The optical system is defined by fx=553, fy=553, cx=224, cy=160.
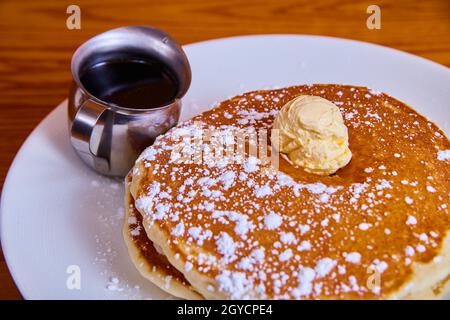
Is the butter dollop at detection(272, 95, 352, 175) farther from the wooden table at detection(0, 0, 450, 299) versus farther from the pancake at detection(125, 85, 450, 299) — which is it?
the wooden table at detection(0, 0, 450, 299)

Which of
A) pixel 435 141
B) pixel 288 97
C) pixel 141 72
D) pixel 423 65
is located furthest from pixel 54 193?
pixel 423 65

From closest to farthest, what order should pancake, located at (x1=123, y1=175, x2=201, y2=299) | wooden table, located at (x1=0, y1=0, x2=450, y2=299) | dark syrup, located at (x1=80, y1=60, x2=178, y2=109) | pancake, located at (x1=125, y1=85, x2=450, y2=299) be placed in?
pancake, located at (x1=125, y1=85, x2=450, y2=299) → pancake, located at (x1=123, y1=175, x2=201, y2=299) → dark syrup, located at (x1=80, y1=60, x2=178, y2=109) → wooden table, located at (x1=0, y1=0, x2=450, y2=299)

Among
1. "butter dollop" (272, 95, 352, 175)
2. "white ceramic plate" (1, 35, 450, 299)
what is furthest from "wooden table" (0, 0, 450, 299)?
"butter dollop" (272, 95, 352, 175)

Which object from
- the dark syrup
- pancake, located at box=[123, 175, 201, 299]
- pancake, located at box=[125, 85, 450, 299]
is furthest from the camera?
the dark syrup

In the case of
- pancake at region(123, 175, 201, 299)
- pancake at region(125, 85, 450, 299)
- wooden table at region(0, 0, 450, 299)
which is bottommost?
pancake at region(123, 175, 201, 299)

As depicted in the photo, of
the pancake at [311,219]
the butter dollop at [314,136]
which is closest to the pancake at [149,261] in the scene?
the pancake at [311,219]

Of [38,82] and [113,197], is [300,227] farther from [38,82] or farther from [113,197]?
[38,82]

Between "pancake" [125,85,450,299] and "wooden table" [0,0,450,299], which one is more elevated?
"wooden table" [0,0,450,299]

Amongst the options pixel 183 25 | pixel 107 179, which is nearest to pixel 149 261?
pixel 107 179
